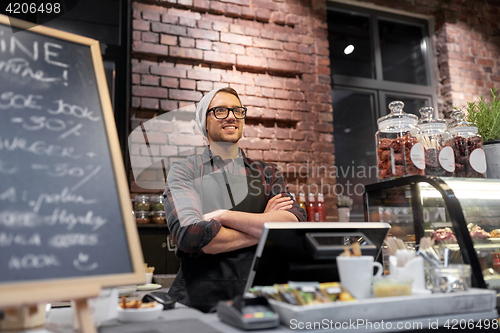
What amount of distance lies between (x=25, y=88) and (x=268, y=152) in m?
2.59

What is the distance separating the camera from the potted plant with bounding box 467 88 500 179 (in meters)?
1.83

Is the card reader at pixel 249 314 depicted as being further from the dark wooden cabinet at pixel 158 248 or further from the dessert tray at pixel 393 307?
the dark wooden cabinet at pixel 158 248

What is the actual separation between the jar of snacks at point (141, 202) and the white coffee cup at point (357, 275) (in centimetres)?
211

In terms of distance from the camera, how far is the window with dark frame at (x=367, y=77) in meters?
4.01

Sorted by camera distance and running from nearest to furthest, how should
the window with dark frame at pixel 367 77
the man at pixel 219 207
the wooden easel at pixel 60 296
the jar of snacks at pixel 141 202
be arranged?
1. the wooden easel at pixel 60 296
2. the man at pixel 219 207
3. the jar of snacks at pixel 141 202
4. the window with dark frame at pixel 367 77

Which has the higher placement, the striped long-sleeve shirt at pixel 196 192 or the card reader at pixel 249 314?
the striped long-sleeve shirt at pixel 196 192

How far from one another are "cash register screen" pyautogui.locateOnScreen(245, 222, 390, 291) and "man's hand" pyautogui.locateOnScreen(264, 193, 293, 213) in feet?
1.77

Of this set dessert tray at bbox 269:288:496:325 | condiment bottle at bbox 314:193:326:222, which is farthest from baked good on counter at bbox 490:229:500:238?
condiment bottle at bbox 314:193:326:222

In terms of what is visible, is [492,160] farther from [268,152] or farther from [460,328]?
[268,152]

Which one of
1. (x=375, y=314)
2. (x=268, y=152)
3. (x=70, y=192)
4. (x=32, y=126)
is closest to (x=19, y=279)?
(x=70, y=192)

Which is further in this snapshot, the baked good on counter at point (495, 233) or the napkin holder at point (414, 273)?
the baked good on counter at point (495, 233)

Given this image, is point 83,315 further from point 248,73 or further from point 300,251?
point 248,73

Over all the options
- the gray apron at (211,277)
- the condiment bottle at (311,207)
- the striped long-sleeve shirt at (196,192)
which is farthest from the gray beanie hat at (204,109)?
the condiment bottle at (311,207)

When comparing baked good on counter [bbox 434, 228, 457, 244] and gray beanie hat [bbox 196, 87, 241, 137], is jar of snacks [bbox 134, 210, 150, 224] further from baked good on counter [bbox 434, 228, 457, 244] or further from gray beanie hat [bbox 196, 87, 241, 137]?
baked good on counter [bbox 434, 228, 457, 244]
